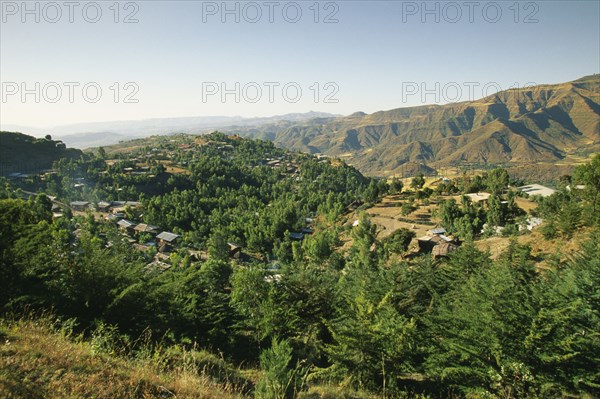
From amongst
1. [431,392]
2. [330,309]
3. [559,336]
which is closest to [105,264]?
[330,309]

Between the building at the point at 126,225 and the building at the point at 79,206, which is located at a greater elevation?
the building at the point at 79,206

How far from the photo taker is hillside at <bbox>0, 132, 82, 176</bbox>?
74.5m

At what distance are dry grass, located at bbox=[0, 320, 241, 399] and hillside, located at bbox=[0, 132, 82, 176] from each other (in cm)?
8999

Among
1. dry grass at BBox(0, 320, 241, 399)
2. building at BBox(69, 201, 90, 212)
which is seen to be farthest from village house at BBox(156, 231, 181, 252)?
dry grass at BBox(0, 320, 241, 399)

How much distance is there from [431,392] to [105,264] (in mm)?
9661

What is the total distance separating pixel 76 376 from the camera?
12.6 ft

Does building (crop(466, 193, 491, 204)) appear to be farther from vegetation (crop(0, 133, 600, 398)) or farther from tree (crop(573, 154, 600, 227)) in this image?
vegetation (crop(0, 133, 600, 398))

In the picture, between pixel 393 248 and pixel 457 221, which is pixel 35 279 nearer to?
pixel 393 248

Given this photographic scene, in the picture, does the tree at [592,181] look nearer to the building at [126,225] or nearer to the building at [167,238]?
the building at [167,238]

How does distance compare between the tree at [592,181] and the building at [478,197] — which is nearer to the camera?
the tree at [592,181]

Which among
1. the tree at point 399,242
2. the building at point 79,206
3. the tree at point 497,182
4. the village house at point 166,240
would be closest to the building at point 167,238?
the village house at point 166,240

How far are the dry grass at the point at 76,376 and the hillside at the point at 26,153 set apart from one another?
89995 mm

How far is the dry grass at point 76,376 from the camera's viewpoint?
11.5 ft

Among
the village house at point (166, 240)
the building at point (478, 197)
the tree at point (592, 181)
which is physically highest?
the tree at point (592, 181)
